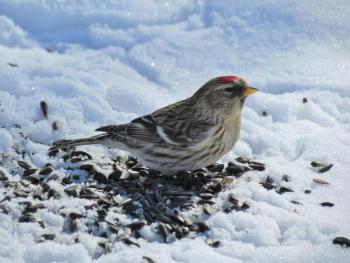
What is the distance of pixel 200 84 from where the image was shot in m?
7.11

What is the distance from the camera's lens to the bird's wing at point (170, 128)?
559 centimetres

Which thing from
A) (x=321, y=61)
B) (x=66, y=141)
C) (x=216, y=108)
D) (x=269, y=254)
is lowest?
(x=269, y=254)

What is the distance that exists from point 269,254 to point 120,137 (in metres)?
1.68

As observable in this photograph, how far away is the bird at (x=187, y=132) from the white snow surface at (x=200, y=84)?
361 mm

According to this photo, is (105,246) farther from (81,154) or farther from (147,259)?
(81,154)

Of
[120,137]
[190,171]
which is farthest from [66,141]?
[190,171]

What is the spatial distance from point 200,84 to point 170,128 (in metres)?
1.52

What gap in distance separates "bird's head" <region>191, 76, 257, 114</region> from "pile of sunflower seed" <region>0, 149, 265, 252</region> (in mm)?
480

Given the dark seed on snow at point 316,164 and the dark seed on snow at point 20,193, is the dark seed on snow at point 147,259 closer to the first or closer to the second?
the dark seed on snow at point 20,193

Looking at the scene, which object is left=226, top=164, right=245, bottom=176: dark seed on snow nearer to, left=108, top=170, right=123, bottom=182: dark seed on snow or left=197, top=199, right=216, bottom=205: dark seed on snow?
left=197, top=199, right=216, bottom=205: dark seed on snow

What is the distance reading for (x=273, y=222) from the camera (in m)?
4.99

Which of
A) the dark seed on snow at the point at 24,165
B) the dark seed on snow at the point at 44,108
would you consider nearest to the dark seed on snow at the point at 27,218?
the dark seed on snow at the point at 24,165

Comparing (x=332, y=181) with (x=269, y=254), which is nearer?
(x=269, y=254)

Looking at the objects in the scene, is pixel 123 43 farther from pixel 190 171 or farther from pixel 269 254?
pixel 269 254
